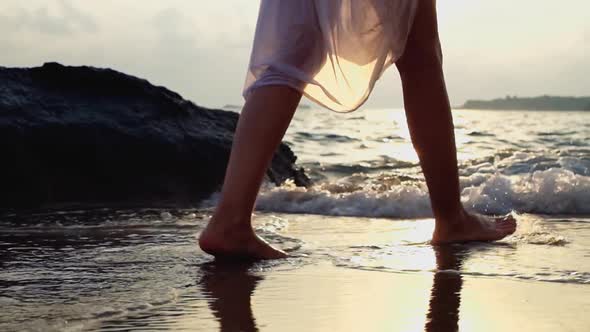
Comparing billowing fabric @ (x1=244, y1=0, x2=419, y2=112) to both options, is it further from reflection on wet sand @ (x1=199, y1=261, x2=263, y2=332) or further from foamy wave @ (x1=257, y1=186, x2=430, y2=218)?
foamy wave @ (x1=257, y1=186, x2=430, y2=218)

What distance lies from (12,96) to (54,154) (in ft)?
1.61

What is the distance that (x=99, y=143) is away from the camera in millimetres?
5195

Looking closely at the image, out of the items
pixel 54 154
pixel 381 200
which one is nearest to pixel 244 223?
pixel 381 200

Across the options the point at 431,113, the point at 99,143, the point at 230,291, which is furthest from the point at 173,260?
the point at 99,143

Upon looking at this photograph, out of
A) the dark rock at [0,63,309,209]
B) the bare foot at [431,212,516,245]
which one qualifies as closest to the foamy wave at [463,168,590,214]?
the bare foot at [431,212,516,245]

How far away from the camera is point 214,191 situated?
534 cm

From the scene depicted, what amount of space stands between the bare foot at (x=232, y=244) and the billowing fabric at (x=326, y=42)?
1.30 ft

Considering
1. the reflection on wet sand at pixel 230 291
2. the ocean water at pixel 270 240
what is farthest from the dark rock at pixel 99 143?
the reflection on wet sand at pixel 230 291

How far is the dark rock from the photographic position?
4.92 metres

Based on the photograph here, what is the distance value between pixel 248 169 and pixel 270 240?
53cm

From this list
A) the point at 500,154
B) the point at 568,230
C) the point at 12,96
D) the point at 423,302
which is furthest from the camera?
the point at 500,154

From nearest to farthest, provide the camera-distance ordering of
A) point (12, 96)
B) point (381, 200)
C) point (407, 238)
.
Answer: point (407, 238)
point (381, 200)
point (12, 96)

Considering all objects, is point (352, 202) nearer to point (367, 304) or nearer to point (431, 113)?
point (431, 113)

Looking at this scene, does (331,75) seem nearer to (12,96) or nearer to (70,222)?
(70,222)
